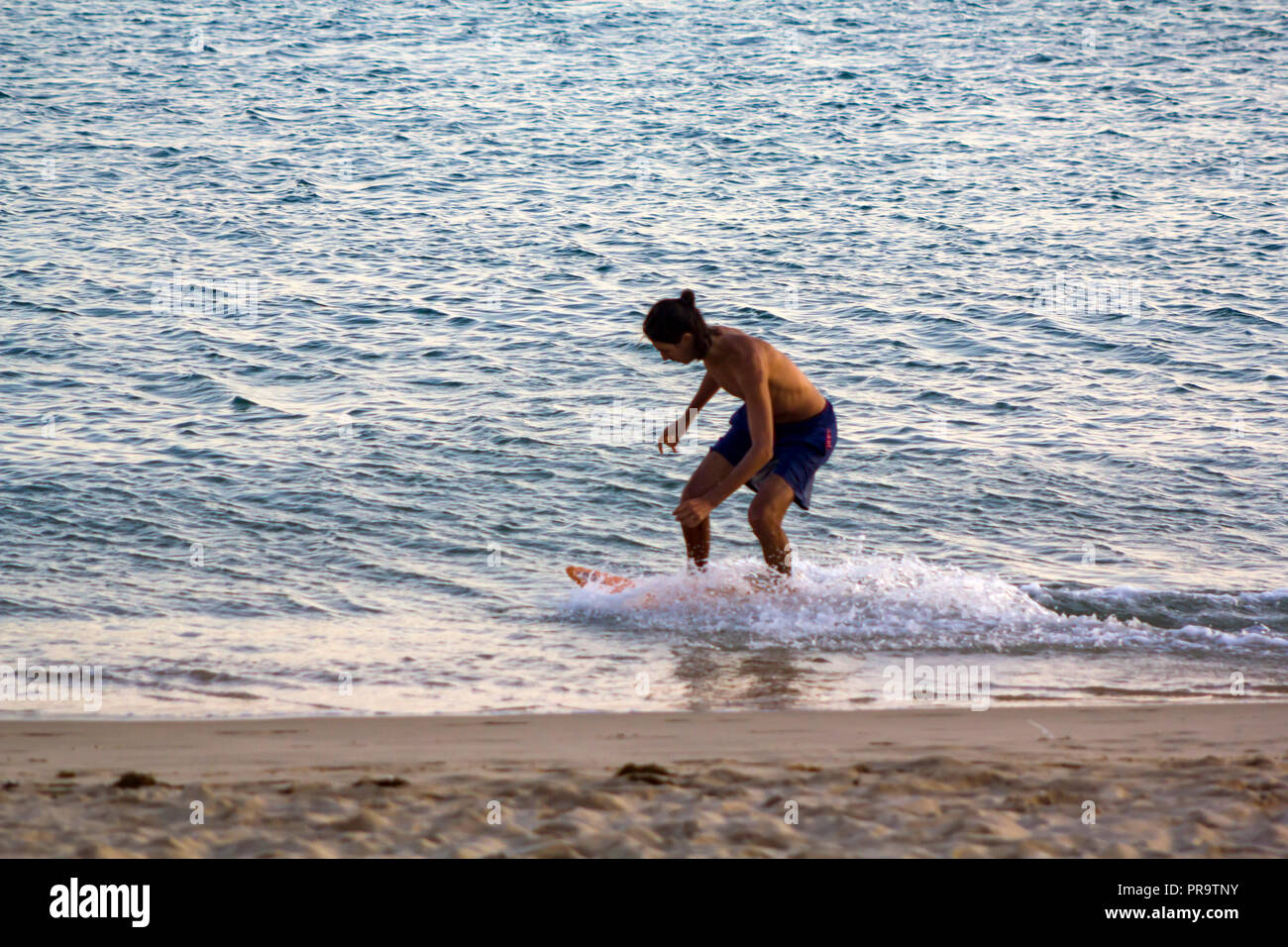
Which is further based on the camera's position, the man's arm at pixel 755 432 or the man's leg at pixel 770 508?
the man's leg at pixel 770 508

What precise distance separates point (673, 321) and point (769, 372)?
809mm

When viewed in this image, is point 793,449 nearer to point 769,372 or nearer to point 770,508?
point 770,508

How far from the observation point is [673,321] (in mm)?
5691

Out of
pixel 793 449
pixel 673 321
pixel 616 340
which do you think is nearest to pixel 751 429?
pixel 793 449

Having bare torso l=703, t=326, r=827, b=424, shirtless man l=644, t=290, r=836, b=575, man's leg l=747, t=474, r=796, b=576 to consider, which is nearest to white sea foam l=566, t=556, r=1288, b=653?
shirtless man l=644, t=290, r=836, b=575

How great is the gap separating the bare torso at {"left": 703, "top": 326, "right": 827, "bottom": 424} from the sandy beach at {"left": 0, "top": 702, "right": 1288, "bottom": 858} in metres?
1.78

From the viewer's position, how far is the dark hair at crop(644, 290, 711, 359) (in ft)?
18.7

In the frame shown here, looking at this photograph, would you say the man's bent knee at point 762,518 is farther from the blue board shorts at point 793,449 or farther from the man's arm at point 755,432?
the man's arm at point 755,432

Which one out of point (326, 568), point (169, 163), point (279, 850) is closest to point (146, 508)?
point (326, 568)

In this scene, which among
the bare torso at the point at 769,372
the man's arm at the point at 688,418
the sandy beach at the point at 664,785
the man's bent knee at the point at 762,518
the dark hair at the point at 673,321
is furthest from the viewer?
the man's arm at the point at 688,418

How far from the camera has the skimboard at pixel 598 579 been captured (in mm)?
7133

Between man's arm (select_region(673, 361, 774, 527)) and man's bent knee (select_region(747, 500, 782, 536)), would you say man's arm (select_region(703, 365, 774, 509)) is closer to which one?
man's arm (select_region(673, 361, 774, 527))

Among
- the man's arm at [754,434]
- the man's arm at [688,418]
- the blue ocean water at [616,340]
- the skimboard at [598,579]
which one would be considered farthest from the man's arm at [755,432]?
the skimboard at [598,579]

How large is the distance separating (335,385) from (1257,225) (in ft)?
51.5
